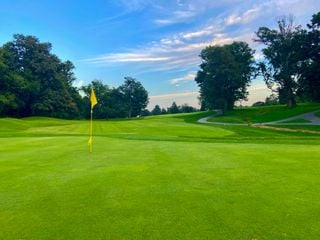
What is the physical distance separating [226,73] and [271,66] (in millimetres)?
8534

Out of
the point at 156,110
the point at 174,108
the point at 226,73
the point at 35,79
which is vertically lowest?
the point at 156,110

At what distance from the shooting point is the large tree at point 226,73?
210 feet

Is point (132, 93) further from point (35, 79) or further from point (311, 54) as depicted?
point (311, 54)

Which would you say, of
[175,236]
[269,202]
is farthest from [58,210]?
[269,202]

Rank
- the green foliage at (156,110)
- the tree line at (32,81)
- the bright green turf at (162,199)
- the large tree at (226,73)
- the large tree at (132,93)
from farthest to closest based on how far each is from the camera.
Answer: the green foliage at (156,110)
the large tree at (132,93)
the large tree at (226,73)
the tree line at (32,81)
the bright green turf at (162,199)

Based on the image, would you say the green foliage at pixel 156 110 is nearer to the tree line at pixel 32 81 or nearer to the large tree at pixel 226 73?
the large tree at pixel 226 73

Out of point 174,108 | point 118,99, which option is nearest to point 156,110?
point 174,108

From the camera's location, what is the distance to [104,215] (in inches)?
159

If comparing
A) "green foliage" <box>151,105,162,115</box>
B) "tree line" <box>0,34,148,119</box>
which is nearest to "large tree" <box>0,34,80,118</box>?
"tree line" <box>0,34,148,119</box>

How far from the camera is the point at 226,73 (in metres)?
63.2

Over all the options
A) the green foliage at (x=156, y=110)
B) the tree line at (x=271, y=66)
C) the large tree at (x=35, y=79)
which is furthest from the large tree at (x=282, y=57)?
the green foliage at (x=156, y=110)

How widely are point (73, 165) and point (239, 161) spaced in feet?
12.9

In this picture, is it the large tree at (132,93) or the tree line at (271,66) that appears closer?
the tree line at (271,66)

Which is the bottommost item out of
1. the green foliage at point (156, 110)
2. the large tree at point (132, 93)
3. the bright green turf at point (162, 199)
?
the bright green turf at point (162, 199)
